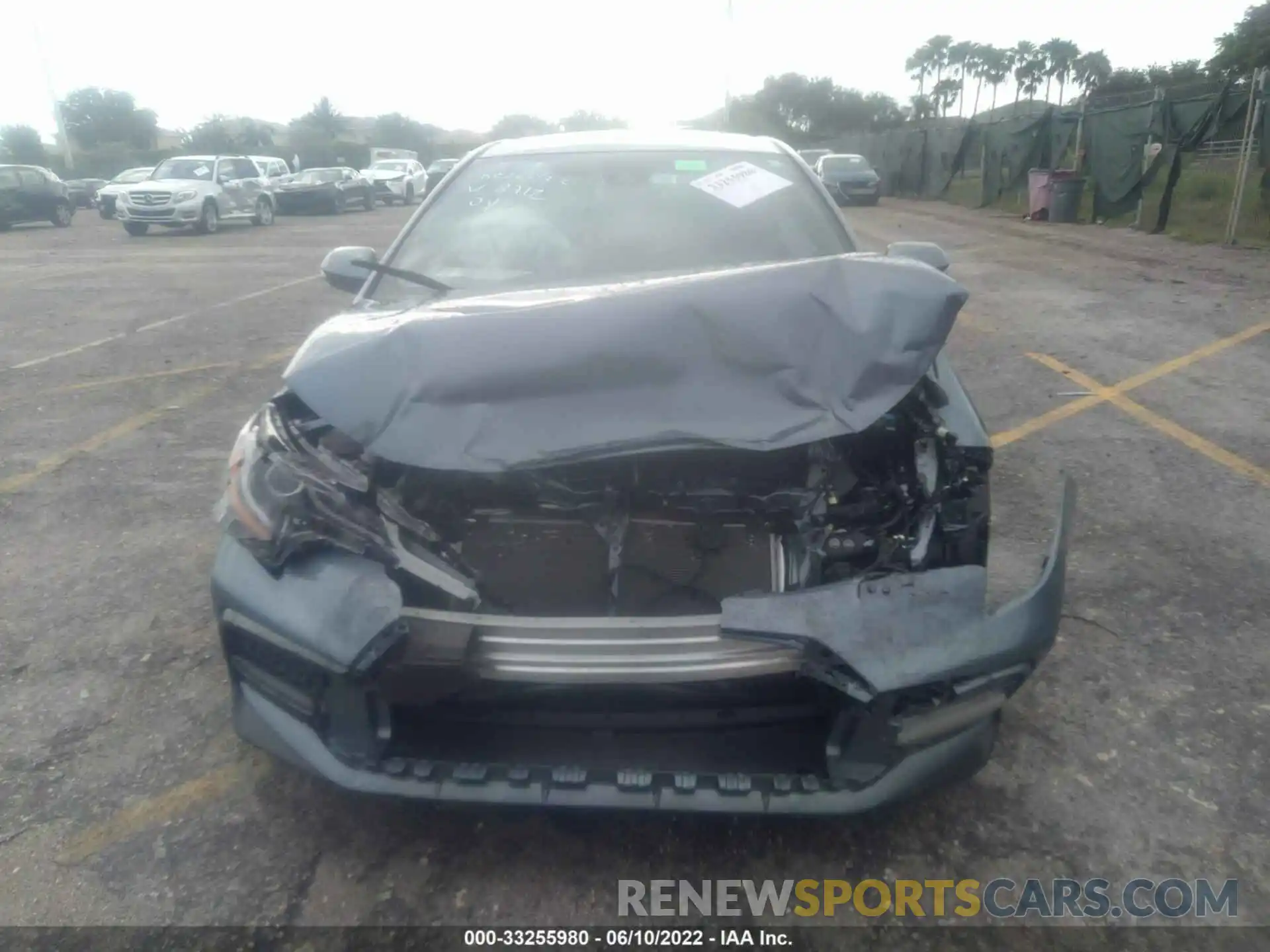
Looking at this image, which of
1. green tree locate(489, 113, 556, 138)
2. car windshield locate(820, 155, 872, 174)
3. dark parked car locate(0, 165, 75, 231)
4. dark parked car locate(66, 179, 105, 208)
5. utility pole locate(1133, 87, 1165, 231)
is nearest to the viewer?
utility pole locate(1133, 87, 1165, 231)

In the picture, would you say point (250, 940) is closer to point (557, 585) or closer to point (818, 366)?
point (557, 585)

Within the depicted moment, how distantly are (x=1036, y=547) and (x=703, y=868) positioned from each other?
2.30m

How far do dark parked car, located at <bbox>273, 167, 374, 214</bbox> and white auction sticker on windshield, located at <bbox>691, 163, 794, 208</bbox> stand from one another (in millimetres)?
25908

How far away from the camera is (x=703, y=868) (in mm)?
2365

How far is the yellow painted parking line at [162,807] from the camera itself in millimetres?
2459

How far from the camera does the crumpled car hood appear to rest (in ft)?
7.45

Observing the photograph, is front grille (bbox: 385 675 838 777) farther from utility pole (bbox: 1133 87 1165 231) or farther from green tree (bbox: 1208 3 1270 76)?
green tree (bbox: 1208 3 1270 76)

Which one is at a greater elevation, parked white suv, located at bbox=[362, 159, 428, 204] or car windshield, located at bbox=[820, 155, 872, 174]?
car windshield, located at bbox=[820, 155, 872, 174]

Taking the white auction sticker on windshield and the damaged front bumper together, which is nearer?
the damaged front bumper

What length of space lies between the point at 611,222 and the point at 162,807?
7.78ft

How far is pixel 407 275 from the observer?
334 centimetres

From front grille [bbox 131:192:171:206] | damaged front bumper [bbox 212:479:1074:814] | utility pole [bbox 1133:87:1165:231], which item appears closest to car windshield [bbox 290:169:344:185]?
front grille [bbox 131:192:171:206]

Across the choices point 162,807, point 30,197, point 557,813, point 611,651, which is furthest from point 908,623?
point 30,197

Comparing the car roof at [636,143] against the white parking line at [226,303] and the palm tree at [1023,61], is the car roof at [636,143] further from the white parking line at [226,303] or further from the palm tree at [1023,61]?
the palm tree at [1023,61]
